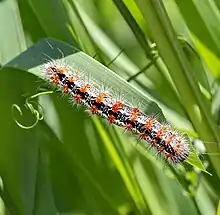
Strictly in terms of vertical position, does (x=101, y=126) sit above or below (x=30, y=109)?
below

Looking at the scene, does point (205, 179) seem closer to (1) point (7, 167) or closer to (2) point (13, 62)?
(1) point (7, 167)

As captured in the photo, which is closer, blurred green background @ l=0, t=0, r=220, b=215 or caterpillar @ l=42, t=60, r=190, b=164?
caterpillar @ l=42, t=60, r=190, b=164

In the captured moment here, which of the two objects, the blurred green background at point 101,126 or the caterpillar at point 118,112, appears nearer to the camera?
the caterpillar at point 118,112

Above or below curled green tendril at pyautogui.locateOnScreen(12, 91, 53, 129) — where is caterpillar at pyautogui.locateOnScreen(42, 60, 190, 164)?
below

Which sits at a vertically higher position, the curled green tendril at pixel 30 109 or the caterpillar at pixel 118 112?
the curled green tendril at pixel 30 109

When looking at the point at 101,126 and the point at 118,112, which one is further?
the point at 101,126
